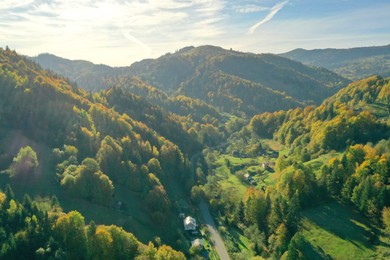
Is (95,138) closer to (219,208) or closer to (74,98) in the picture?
(74,98)

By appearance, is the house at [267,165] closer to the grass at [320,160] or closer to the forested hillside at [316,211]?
the forested hillside at [316,211]

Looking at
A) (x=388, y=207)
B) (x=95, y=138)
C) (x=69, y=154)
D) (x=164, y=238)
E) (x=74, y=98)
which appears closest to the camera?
(x=388, y=207)

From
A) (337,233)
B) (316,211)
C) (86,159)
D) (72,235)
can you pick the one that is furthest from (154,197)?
(337,233)

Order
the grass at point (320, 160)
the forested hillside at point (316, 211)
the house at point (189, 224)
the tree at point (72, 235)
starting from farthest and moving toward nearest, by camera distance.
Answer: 1. the grass at point (320, 160)
2. the house at point (189, 224)
3. the forested hillside at point (316, 211)
4. the tree at point (72, 235)

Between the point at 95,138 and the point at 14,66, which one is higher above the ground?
the point at 14,66

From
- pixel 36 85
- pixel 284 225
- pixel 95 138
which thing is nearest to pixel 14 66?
pixel 36 85

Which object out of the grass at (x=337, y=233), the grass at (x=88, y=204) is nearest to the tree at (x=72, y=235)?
the grass at (x=88, y=204)

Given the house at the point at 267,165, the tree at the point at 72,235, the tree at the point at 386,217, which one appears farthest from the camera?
the house at the point at 267,165

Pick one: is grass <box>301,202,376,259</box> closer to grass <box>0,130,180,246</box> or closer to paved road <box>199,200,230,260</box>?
paved road <box>199,200,230,260</box>
